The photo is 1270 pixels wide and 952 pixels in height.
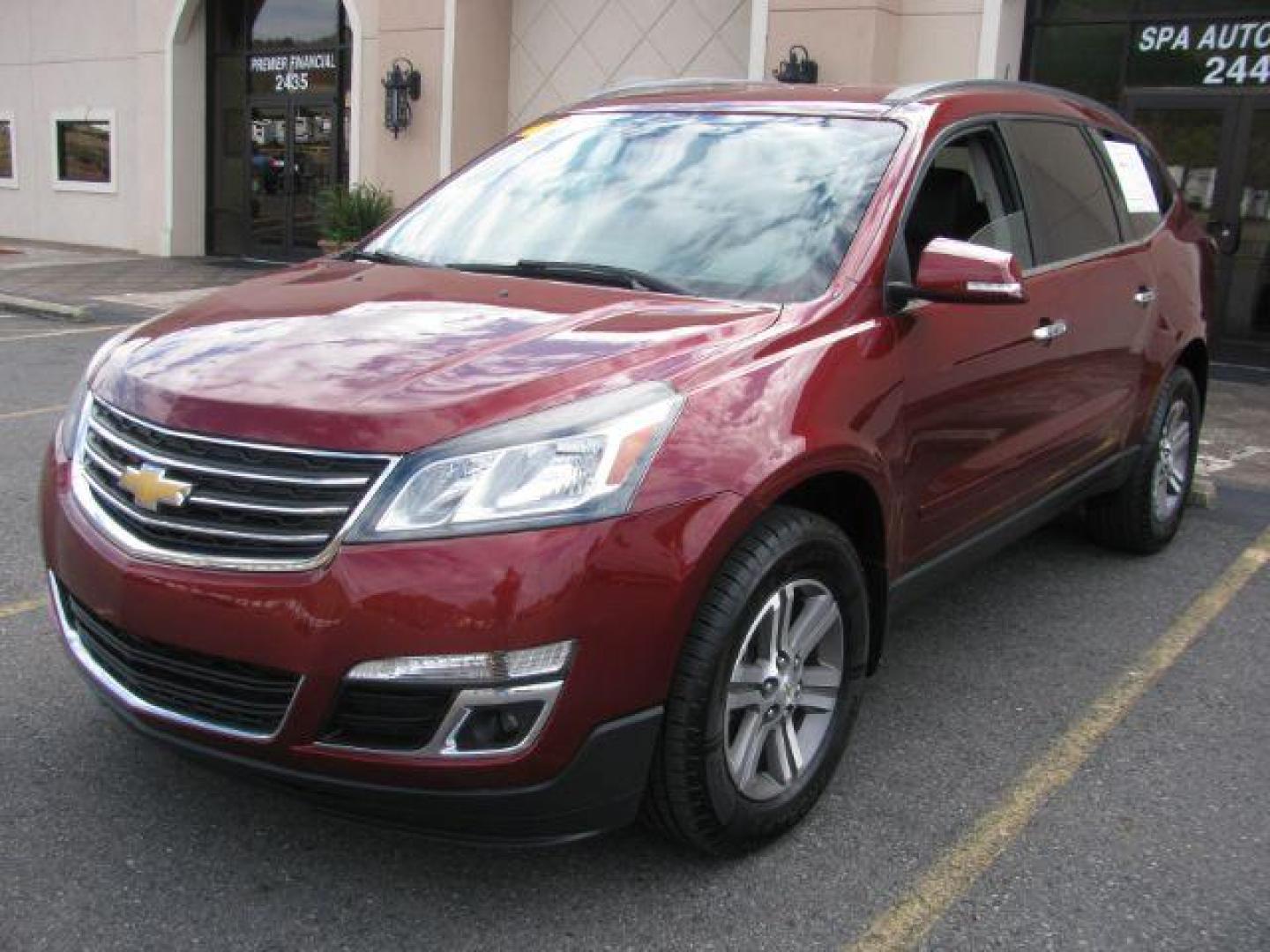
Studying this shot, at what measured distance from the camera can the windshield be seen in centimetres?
338

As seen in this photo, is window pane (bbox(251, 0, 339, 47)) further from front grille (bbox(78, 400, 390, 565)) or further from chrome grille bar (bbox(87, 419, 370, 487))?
front grille (bbox(78, 400, 390, 565))

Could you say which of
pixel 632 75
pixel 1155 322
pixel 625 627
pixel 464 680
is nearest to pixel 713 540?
pixel 625 627

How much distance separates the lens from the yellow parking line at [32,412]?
755cm

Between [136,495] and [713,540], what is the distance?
1.21 m

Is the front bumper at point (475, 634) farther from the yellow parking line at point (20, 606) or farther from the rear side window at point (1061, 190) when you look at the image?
the rear side window at point (1061, 190)

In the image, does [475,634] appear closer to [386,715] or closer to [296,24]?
[386,715]

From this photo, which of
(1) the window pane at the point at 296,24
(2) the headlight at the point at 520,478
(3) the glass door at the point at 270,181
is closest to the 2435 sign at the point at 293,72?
(1) the window pane at the point at 296,24

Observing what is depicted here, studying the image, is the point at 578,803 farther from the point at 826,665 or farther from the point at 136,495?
the point at 136,495

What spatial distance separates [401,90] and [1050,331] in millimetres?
12984

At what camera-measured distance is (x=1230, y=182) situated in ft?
37.4

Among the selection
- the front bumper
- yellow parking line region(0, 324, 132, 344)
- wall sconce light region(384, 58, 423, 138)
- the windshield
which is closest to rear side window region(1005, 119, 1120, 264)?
the windshield

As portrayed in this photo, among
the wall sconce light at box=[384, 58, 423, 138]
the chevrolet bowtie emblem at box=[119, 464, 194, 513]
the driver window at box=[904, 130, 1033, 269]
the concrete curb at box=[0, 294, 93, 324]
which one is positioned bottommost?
the concrete curb at box=[0, 294, 93, 324]

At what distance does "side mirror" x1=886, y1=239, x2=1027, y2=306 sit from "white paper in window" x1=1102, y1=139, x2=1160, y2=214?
2055mm

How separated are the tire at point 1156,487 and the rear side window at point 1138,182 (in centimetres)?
68
